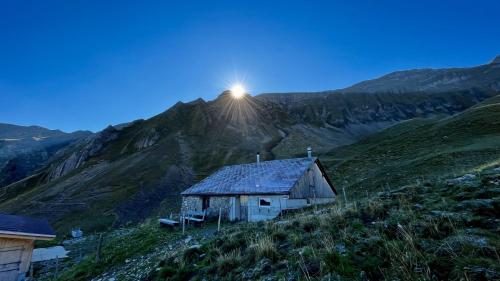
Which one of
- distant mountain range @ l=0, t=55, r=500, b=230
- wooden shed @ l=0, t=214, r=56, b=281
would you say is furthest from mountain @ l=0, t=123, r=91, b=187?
wooden shed @ l=0, t=214, r=56, b=281

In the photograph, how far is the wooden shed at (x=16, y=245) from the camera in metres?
14.1

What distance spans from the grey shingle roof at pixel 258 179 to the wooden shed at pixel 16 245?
1522 cm

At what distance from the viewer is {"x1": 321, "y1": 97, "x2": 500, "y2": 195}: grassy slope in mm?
27531

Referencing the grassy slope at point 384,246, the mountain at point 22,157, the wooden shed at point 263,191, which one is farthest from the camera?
the mountain at point 22,157

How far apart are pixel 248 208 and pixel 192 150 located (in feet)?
174

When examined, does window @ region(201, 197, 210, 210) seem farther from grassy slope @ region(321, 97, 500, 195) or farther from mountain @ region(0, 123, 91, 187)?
mountain @ region(0, 123, 91, 187)

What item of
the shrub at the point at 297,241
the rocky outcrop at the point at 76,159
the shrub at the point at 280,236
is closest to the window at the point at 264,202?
the shrub at the point at 280,236

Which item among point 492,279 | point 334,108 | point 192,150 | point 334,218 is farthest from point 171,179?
point 334,108

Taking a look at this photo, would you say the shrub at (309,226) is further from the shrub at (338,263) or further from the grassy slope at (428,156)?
the grassy slope at (428,156)

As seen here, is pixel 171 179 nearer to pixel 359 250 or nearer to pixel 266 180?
A: pixel 266 180

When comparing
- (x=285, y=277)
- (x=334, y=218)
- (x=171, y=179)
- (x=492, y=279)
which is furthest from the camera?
(x=171, y=179)

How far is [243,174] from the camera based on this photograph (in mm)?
29656

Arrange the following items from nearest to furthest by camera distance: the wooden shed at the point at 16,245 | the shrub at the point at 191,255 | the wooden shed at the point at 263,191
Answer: the shrub at the point at 191,255 → the wooden shed at the point at 16,245 → the wooden shed at the point at 263,191

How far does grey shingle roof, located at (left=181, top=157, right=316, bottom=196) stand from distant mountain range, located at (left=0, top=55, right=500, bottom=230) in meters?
15.9
